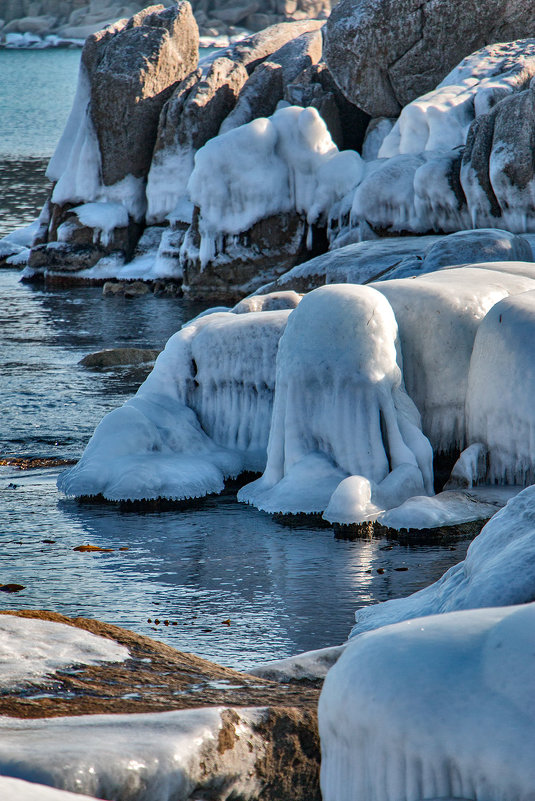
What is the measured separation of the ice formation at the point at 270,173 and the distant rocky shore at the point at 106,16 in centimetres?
7218

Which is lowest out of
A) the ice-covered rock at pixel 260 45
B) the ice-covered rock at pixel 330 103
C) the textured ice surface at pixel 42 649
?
the textured ice surface at pixel 42 649

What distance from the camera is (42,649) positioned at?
4.09 meters

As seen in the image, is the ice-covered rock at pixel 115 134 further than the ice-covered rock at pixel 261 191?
Yes

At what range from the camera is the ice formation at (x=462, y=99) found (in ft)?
62.6

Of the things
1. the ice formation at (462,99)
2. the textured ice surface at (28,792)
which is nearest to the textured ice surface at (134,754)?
the textured ice surface at (28,792)

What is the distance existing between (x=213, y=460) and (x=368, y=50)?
15.8 m

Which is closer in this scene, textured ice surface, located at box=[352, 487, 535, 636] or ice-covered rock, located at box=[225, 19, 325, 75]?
textured ice surface, located at box=[352, 487, 535, 636]

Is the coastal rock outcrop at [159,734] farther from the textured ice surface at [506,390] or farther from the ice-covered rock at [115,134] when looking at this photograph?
the ice-covered rock at [115,134]

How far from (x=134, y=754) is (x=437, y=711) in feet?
2.93

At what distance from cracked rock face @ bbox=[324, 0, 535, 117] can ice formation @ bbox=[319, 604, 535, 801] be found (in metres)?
21.5

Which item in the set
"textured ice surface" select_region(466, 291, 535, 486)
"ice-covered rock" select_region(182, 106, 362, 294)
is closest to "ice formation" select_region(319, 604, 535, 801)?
"textured ice surface" select_region(466, 291, 535, 486)

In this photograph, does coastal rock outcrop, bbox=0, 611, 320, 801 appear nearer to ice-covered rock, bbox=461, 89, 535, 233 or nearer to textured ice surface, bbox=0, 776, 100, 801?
textured ice surface, bbox=0, 776, 100, 801

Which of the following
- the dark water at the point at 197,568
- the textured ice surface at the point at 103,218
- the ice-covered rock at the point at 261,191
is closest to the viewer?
the dark water at the point at 197,568

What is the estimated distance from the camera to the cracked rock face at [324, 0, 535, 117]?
22609mm
